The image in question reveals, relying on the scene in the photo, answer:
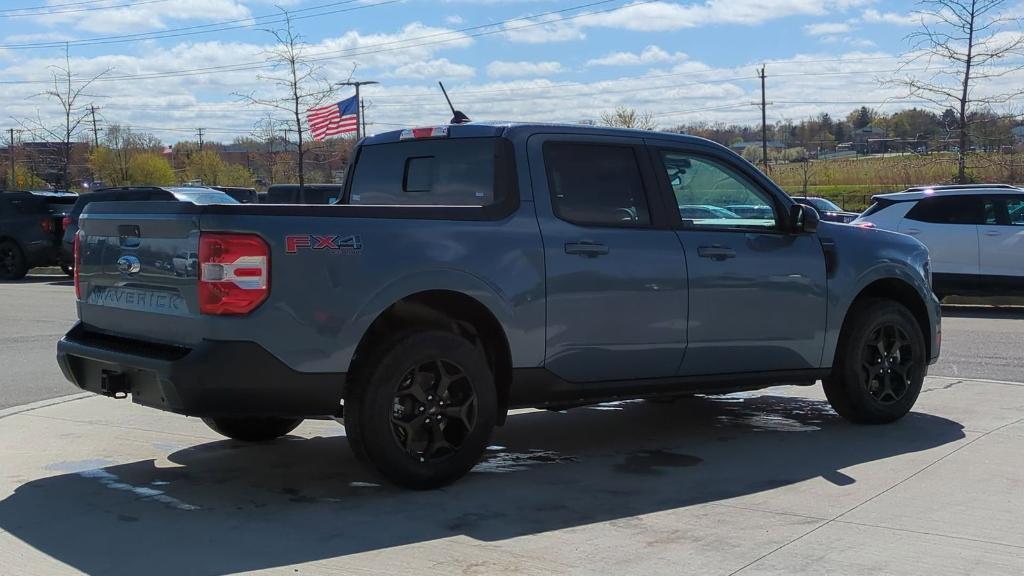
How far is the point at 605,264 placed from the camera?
6.41 metres

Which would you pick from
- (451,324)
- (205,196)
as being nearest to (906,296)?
(451,324)

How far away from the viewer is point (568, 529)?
5309 mm

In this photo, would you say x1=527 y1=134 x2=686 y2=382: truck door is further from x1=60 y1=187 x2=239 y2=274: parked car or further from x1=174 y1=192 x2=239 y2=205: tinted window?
x1=174 y1=192 x2=239 y2=205: tinted window

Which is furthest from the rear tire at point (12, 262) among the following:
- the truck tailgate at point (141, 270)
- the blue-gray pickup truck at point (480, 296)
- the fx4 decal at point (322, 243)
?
the fx4 decal at point (322, 243)

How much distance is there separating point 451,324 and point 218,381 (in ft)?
4.24

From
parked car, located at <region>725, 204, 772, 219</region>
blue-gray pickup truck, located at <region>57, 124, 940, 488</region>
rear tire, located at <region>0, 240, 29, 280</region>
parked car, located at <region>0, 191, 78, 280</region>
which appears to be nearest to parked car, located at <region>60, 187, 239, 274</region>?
parked car, located at <region>0, 191, 78, 280</region>

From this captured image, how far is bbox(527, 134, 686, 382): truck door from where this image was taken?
628 centimetres

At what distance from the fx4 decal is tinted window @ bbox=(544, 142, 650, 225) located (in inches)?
50.5

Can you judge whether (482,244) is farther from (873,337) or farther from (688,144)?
(873,337)

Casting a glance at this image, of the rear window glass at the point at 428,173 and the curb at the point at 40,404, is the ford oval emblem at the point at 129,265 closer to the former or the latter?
the rear window glass at the point at 428,173

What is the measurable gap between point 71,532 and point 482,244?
2379 mm

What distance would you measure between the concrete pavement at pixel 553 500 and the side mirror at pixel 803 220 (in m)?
1.33

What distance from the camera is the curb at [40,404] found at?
8.34 m

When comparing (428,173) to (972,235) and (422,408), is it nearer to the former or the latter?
(422,408)
